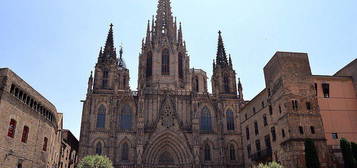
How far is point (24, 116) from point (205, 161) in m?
27.9

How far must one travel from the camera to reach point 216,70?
54125 millimetres

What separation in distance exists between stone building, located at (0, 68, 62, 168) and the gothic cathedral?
1214 centimetres

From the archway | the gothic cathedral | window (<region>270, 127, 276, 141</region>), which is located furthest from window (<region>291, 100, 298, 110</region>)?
the archway

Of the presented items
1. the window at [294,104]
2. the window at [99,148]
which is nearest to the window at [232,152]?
the window at [294,104]

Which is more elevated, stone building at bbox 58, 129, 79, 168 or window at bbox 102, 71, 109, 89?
window at bbox 102, 71, 109, 89

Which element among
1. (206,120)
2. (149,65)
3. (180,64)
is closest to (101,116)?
(149,65)

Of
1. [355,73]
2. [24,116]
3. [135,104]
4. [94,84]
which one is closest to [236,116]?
[135,104]

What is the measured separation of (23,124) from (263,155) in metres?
25.8

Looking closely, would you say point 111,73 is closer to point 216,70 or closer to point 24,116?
point 216,70

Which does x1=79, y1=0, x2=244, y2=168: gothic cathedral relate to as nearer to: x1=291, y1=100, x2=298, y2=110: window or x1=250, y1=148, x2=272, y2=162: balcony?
x1=250, y1=148, x2=272, y2=162: balcony

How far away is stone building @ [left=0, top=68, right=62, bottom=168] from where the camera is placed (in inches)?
925

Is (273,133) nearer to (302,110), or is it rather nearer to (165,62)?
(302,110)

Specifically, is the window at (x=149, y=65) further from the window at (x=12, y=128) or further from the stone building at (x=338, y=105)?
the window at (x=12, y=128)

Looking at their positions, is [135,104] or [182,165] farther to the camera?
[135,104]
